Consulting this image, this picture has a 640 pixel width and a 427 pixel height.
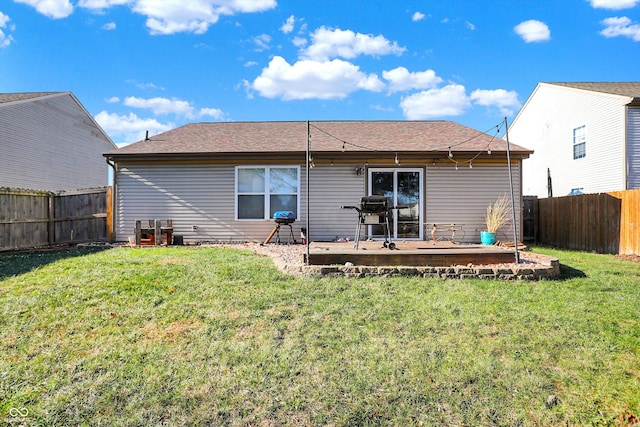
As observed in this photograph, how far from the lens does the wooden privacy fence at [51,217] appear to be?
9.06 meters

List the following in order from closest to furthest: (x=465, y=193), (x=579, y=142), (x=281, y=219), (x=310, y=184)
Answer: (x=281, y=219) < (x=465, y=193) < (x=310, y=184) < (x=579, y=142)

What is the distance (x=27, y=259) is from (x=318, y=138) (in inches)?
309

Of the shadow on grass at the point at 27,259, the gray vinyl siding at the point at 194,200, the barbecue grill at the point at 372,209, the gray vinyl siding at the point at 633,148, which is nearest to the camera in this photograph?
the shadow on grass at the point at 27,259

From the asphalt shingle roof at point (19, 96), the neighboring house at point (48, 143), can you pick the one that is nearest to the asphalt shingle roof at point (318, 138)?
the neighboring house at point (48, 143)

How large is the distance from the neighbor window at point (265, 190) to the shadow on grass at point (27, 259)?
371 cm

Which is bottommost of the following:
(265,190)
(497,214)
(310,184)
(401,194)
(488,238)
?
(488,238)

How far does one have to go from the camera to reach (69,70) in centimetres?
1650

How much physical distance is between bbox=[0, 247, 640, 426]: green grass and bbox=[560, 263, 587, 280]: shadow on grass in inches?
21.9

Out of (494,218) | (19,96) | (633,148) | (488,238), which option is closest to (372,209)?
(488,238)

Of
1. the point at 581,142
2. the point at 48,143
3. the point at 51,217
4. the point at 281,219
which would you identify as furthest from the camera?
the point at 48,143

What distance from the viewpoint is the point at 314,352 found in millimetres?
3484

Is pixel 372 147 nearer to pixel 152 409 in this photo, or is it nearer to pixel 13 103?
pixel 152 409

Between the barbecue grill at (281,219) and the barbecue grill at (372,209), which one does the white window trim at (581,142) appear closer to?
the barbecue grill at (372,209)

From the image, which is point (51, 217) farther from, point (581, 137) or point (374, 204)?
point (581, 137)
